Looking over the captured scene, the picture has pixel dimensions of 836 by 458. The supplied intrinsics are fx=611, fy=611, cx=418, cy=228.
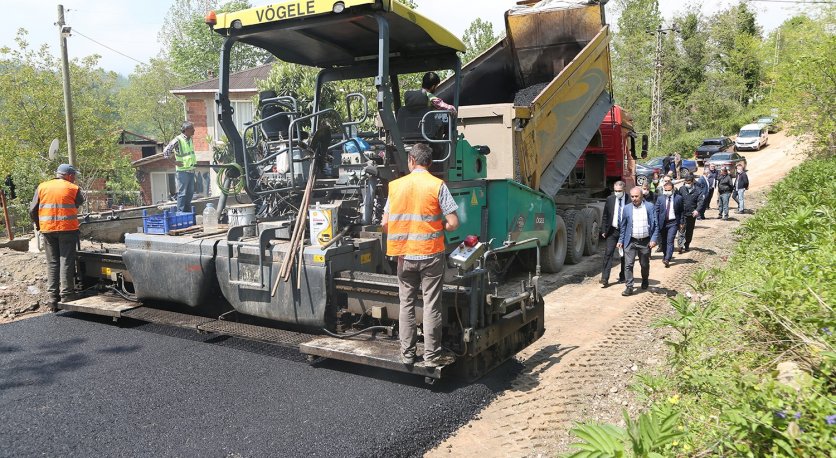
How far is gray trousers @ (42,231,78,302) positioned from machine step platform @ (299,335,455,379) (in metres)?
3.26

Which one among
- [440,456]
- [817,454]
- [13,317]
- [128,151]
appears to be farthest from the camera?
[128,151]

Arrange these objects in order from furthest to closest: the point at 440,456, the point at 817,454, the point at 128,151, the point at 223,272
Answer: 1. the point at 128,151
2. the point at 223,272
3. the point at 440,456
4. the point at 817,454

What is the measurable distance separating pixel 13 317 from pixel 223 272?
3.12 metres

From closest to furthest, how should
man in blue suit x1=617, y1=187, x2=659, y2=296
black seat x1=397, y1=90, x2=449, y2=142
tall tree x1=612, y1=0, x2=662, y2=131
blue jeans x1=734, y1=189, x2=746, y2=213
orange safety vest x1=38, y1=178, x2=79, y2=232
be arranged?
black seat x1=397, y1=90, x2=449, y2=142, orange safety vest x1=38, y1=178, x2=79, y2=232, man in blue suit x1=617, y1=187, x2=659, y2=296, blue jeans x1=734, y1=189, x2=746, y2=213, tall tree x1=612, y1=0, x2=662, y2=131

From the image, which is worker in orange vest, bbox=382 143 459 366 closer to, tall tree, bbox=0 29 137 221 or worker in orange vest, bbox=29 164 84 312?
worker in orange vest, bbox=29 164 84 312

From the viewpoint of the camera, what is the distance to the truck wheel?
880 cm

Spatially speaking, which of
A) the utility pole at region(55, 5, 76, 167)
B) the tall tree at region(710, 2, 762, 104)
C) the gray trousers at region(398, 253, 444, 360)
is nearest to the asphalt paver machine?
the gray trousers at region(398, 253, 444, 360)

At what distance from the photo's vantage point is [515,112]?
7.23 meters

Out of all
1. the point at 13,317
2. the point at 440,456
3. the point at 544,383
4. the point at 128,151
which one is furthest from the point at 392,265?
the point at 128,151

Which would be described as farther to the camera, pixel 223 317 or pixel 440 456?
pixel 223 317

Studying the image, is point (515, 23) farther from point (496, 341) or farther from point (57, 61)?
point (57, 61)

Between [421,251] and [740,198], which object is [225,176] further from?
[740,198]

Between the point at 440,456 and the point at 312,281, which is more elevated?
the point at 312,281

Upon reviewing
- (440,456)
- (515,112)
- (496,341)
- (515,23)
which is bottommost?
(440,456)
